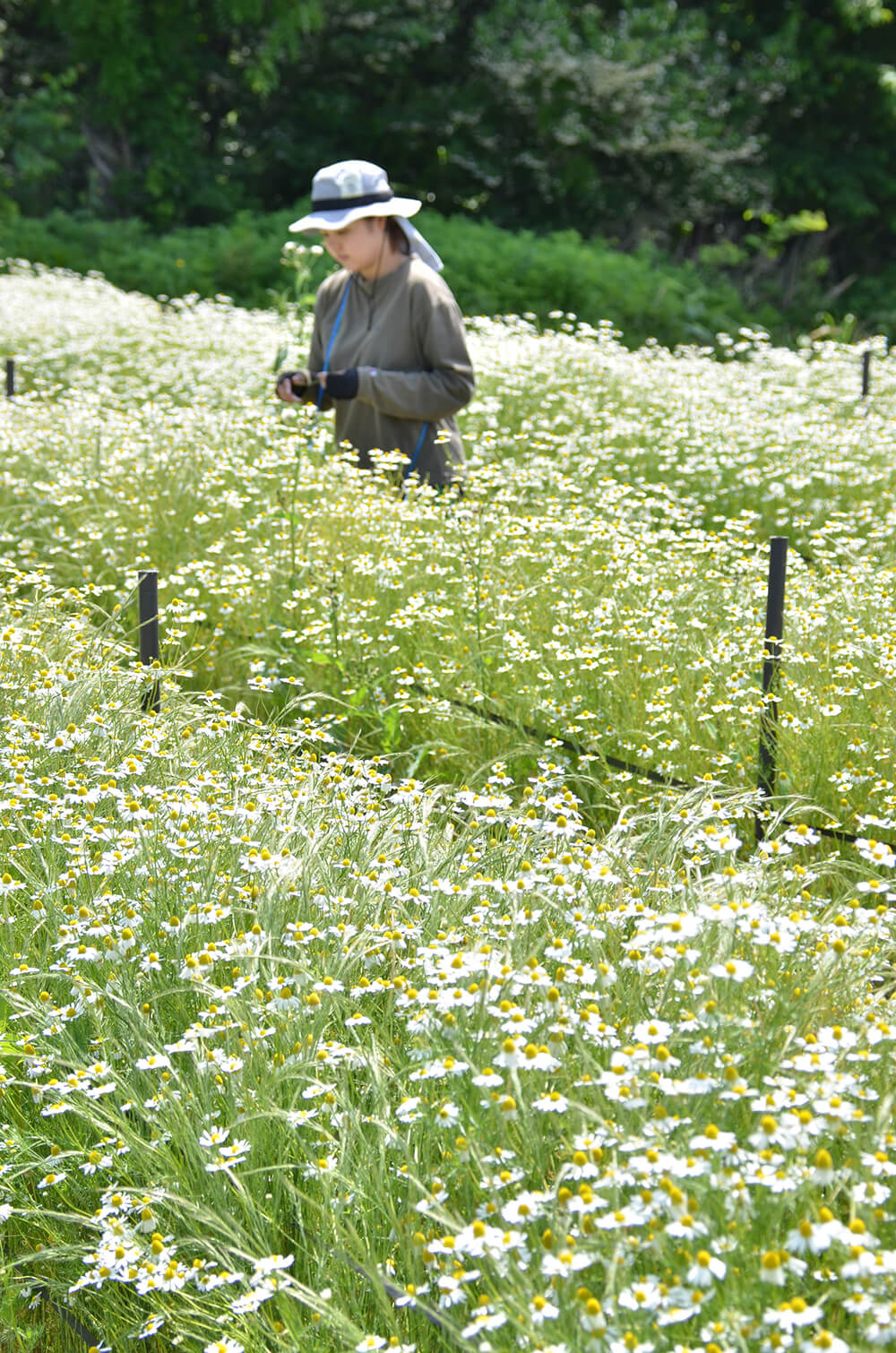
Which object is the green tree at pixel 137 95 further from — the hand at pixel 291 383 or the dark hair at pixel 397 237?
the hand at pixel 291 383

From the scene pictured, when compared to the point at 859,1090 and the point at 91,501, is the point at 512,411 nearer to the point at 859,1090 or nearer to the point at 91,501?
the point at 91,501

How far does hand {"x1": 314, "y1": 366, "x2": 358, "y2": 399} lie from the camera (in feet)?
18.3

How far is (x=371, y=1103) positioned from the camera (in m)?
2.55

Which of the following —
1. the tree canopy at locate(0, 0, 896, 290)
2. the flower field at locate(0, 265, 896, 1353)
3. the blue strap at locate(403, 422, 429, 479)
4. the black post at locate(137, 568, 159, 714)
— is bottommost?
the flower field at locate(0, 265, 896, 1353)

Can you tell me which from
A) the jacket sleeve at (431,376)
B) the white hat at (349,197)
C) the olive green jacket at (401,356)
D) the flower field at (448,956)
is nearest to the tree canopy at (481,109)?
the olive green jacket at (401,356)

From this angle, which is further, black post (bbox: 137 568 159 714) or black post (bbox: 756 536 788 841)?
black post (bbox: 137 568 159 714)

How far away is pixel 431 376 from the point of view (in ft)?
18.5

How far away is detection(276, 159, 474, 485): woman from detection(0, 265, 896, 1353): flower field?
0.36 meters

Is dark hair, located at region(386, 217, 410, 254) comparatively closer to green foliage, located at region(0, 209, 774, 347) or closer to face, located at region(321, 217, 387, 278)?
face, located at region(321, 217, 387, 278)

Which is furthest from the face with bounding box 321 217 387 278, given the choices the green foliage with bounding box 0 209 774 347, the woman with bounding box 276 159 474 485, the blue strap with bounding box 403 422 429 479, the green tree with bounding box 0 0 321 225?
the green tree with bounding box 0 0 321 225

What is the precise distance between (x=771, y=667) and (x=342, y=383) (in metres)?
2.26

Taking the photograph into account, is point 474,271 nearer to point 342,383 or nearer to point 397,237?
point 397,237

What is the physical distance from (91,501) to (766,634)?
11.2 ft

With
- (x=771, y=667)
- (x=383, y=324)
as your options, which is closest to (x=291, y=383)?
(x=383, y=324)
